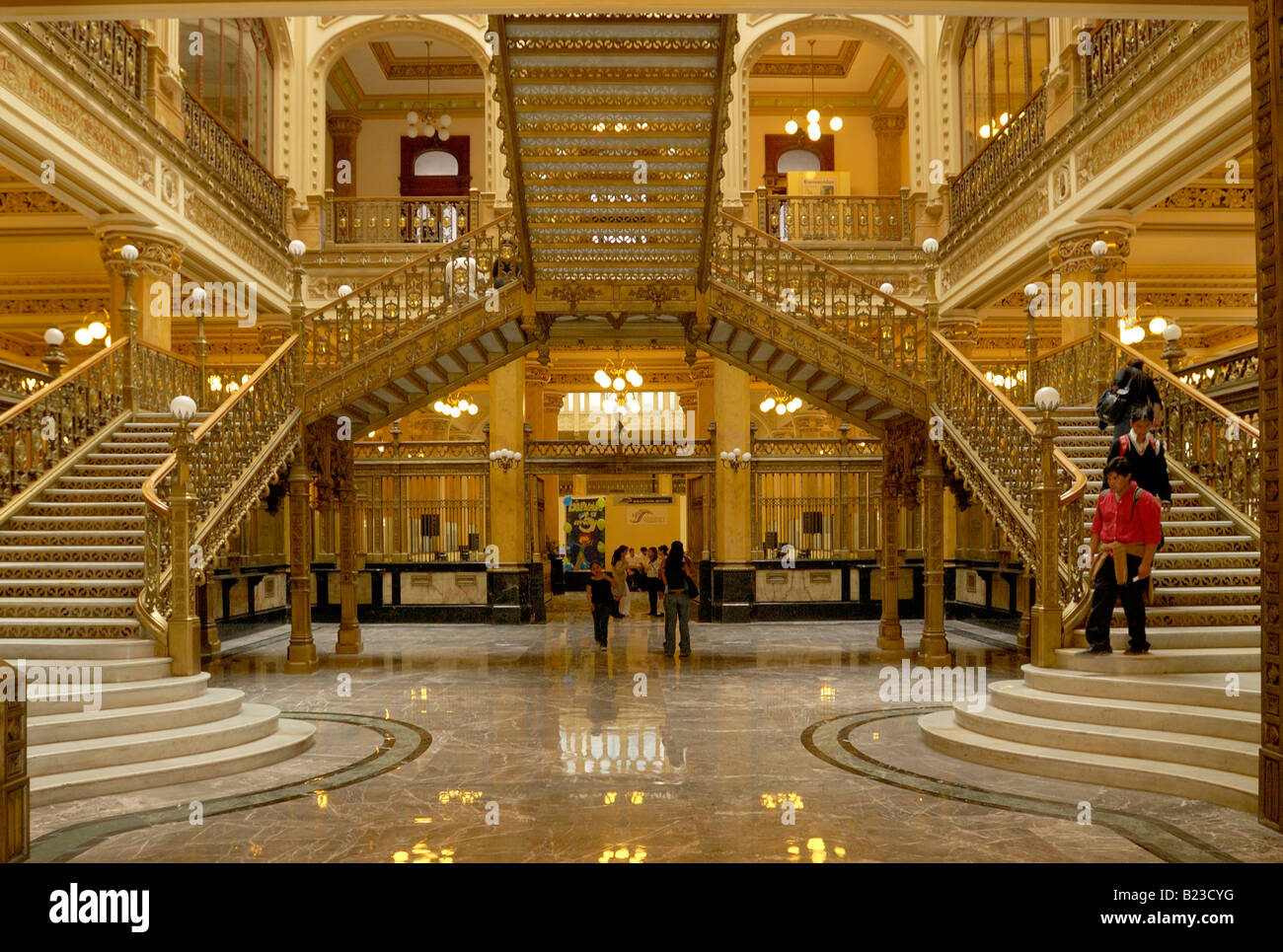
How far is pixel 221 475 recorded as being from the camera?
9789mm

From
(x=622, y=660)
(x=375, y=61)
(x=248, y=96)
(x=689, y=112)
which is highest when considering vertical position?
(x=375, y=61)

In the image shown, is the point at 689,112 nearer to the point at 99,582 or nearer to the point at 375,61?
the point at 99,582

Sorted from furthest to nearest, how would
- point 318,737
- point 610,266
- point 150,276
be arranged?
point 150,276 < point 610,266 < point 318,737

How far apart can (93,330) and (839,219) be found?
12.8m

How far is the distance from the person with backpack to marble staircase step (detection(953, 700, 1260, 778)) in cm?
289

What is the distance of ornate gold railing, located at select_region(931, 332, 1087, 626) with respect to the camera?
8.20 metres

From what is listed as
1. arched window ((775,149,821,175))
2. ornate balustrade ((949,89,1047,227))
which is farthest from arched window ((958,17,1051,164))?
arched window ((775,149,821,175))

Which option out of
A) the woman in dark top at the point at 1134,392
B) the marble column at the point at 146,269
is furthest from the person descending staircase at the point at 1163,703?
the marble column at the point at 146,269

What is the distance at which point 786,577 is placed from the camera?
18.0m

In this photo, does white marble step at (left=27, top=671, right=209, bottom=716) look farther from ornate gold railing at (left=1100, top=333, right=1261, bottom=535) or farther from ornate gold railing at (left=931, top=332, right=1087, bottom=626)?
Result: ornate gold railing at (left=1100, top=333, right=1261, bottom=535)

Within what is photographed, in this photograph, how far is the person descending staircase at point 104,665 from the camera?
21.2ft

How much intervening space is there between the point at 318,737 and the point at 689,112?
249 inches
